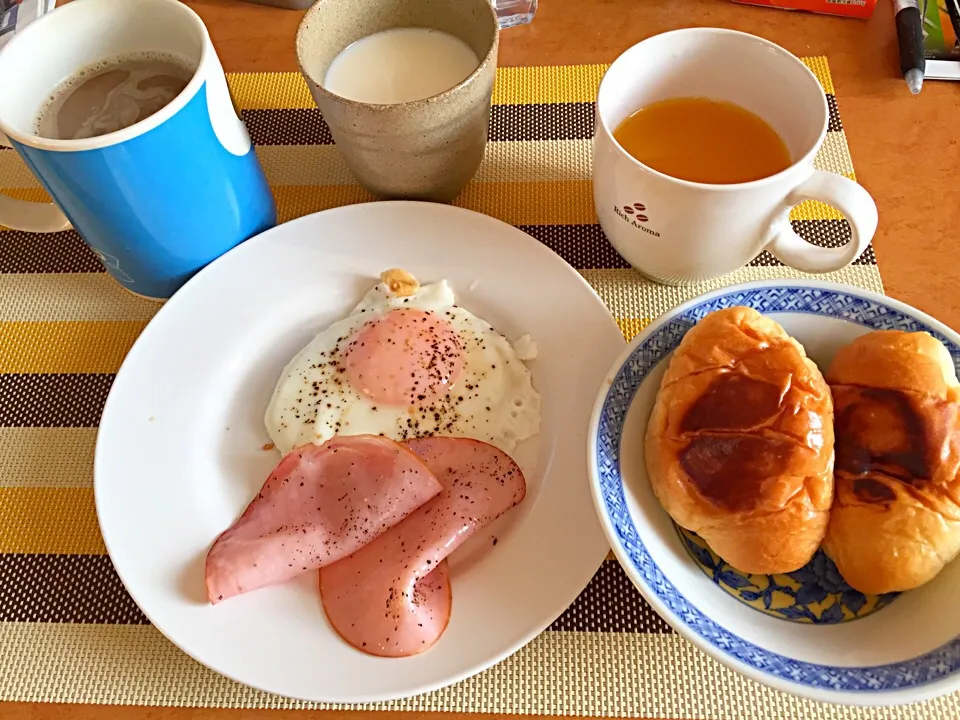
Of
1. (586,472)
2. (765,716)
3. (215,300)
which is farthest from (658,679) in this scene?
(215,300)

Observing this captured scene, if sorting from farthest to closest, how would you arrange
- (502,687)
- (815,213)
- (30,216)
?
1. (815,213)
2. (30,216)
3. (502,687)

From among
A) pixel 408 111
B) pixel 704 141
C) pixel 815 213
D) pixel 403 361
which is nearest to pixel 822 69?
pixel 815 213

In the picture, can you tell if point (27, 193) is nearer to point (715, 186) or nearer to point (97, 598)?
point (97, 598)

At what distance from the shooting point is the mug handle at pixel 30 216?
115 cm

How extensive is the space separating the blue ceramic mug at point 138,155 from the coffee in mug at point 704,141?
601mm

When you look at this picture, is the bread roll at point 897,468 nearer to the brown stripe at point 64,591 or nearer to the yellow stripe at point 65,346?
the brown stripe at point 64,591

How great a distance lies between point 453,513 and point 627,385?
0.29m

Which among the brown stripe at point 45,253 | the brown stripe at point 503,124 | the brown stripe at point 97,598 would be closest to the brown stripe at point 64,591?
the brown stripe at point 97,598

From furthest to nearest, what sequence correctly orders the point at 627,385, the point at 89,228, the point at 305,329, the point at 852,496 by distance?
the point at 305,329 < the point at 89,228 < the point at 627,385 < the point at 852,496

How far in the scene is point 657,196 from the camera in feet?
3.14

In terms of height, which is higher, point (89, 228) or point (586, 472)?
point (89, 228)

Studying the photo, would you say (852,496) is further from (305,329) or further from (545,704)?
(305,329)

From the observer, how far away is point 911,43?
1.39 meters

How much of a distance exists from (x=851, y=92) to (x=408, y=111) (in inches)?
36.4
